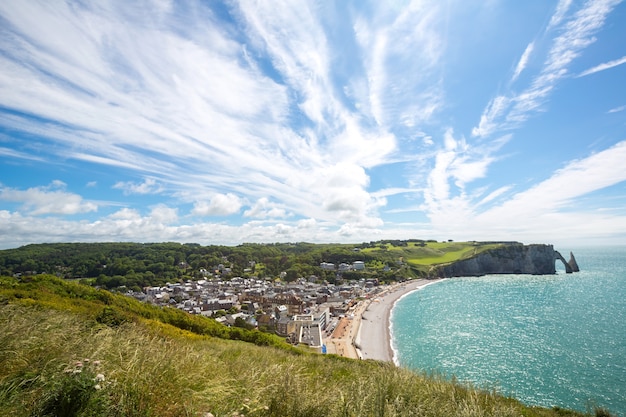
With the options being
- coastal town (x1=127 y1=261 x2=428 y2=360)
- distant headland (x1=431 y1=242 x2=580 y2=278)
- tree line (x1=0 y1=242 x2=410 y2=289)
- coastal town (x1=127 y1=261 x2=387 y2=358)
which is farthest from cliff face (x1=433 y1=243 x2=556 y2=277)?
coastal town (x1=127 y1=261 x2=387 y2=358)

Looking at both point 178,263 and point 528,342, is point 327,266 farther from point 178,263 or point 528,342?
point 528,342

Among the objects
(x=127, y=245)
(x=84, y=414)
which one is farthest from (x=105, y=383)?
(x=127, y=245)

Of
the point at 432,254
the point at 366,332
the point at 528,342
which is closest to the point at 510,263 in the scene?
the point at 432,254

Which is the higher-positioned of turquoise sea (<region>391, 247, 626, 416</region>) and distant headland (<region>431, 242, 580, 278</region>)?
distant headland (<region>431, 242, 580, 278</region>)

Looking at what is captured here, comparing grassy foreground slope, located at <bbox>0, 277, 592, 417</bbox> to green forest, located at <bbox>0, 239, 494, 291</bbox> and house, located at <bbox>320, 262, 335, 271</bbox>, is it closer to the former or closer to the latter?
green forest, located at <bbox>0, 239, 494, 291</bbox>

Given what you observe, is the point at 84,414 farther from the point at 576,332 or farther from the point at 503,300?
the point at 503,300
